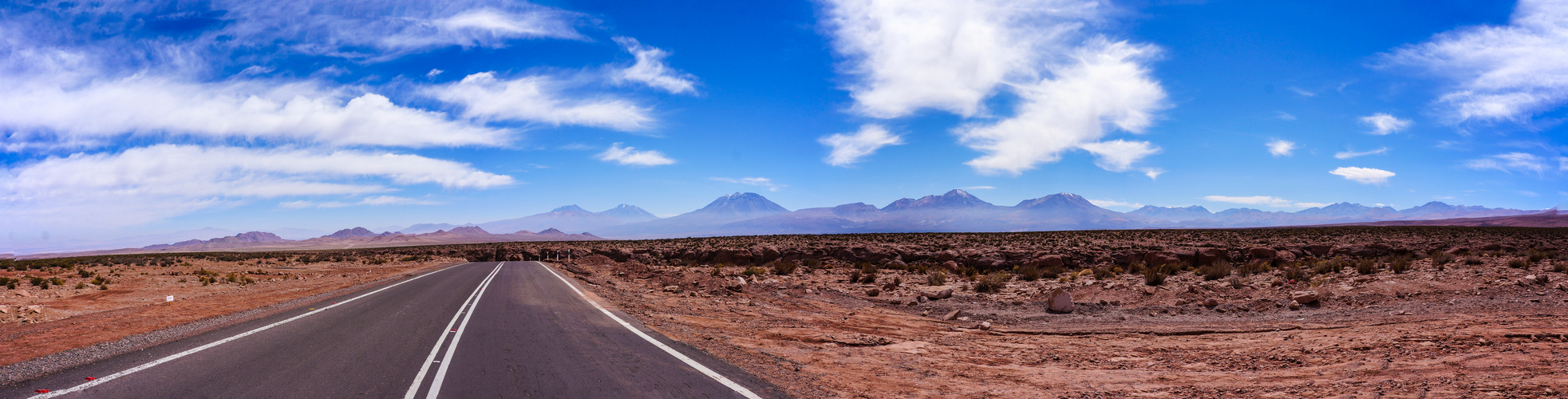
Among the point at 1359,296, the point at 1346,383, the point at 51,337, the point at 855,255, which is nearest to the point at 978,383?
the point at 1346,383

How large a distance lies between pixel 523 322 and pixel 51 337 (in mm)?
6723

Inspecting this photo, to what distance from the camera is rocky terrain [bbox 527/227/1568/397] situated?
6387 millimetres

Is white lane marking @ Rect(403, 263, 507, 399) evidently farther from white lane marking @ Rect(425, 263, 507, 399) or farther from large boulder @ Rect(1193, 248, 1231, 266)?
large boulder @ Rect(1193, 248, 1231, 266)

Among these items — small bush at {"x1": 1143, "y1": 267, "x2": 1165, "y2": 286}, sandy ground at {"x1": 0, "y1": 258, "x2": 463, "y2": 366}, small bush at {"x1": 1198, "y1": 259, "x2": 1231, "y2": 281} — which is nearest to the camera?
sandy ground at {"x1": 0, "y1": 258, "x2": 463, "y2": 366}

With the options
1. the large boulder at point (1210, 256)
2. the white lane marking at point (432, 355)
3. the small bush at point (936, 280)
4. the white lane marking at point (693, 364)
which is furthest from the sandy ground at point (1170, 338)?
the large boulder at point (1210, 256)

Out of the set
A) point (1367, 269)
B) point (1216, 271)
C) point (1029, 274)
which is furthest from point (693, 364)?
point (1367, 269)

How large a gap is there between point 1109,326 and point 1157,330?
0.92 m

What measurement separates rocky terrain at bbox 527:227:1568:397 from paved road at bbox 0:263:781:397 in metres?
1.02

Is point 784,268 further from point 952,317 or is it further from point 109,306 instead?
point 109,306

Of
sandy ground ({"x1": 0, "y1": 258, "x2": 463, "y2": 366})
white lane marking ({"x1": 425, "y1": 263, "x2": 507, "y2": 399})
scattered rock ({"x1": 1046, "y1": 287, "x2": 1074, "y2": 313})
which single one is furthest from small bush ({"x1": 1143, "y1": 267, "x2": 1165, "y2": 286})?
sandy ground ({"x1": 0, "y1": 258, "x2": 463, "y2": 366})

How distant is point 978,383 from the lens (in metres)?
6.81

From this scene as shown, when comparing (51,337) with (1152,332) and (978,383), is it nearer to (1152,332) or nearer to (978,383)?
(978,383)

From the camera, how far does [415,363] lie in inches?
296

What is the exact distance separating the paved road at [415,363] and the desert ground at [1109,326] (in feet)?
3.31
